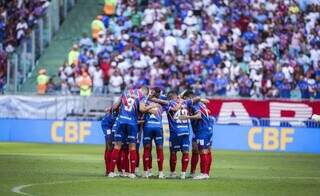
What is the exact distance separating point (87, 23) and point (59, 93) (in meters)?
7.18

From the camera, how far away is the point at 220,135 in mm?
39312

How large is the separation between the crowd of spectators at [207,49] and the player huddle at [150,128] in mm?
15886

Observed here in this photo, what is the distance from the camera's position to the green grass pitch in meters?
19.9

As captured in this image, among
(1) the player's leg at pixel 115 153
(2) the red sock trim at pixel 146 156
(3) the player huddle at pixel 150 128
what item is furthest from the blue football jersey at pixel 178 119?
(1) the player's leg at pixel 115 153

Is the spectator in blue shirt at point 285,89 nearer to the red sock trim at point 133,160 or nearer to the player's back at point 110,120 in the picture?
the player's back at point 110,120

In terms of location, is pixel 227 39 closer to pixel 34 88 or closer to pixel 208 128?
pixel 34 88

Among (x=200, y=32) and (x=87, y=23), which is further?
(x=87, y=23)

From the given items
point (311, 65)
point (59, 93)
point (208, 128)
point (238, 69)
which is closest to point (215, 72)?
point (238, 69)

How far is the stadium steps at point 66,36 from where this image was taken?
4512 cm

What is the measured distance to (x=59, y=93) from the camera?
134 feet

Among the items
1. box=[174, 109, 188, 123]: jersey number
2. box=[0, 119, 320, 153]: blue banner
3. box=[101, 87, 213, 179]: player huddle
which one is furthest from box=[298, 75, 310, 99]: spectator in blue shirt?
box=[174, 109, 188, 123]: jersey number

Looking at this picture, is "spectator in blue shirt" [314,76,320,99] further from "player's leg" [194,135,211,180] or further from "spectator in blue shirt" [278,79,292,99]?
"player's leg" [194,135,211,180]

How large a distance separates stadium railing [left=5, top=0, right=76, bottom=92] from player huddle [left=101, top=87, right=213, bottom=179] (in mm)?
19760

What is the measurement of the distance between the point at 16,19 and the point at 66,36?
261 cm
